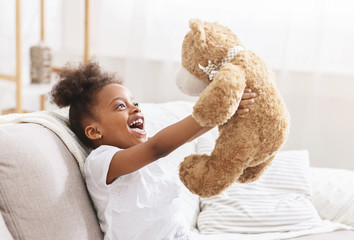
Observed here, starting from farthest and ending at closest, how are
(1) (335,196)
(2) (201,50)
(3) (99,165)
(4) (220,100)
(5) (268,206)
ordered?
(1) (335,196) < (5) (268,206) < (3) (99,165) < (2) (201,50) < (4) (220,100)

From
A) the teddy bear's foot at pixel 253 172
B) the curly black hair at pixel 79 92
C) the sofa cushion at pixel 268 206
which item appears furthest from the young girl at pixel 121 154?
the sofa cushion at pixel 268 206

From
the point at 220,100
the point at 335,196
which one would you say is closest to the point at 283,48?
the point at 335,196

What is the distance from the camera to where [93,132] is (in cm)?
122

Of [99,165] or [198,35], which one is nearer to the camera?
[198,35]

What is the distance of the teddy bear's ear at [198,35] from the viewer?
0.99 metres

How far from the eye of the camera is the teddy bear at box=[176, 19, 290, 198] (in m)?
0.96

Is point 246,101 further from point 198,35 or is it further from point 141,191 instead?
point 141,191

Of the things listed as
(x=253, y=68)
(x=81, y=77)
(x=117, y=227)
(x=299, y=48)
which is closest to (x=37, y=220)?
(x=117, y=227)

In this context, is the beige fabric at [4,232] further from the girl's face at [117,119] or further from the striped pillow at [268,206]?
the striped pillow at [268,206]

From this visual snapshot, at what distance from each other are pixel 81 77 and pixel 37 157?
11.5 inches

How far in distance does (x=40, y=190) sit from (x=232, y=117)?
0.44m

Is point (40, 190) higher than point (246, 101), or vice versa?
point (246, 101)

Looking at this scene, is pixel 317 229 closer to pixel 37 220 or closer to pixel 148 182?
pixel 148 182

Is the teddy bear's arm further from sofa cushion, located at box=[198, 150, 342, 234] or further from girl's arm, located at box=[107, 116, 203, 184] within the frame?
sofa cushion, located at box=[198, 150, 342, 234]
